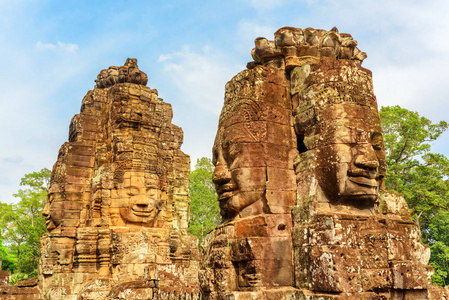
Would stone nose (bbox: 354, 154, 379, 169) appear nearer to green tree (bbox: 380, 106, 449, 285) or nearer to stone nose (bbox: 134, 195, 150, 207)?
stone nose (bbox: 134, 195, 150, 207)

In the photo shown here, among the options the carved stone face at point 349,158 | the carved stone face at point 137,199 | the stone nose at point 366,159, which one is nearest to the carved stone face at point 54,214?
the carved stone face at point 137,199

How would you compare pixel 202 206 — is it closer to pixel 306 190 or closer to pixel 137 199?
pixel 137 199

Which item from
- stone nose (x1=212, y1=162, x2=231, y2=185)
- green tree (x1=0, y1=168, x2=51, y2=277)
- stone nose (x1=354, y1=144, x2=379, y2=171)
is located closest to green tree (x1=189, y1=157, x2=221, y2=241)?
green tree (x1=0, y1=168, x2=51, y2=277)

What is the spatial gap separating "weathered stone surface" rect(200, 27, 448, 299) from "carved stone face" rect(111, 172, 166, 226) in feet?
19.5

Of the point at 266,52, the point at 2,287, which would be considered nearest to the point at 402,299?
the point at 266,52

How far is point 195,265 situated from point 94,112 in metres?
6.60

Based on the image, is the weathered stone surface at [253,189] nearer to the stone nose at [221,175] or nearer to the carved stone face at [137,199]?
the stone nose at [221,175]

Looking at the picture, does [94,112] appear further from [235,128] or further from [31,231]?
[31,231]

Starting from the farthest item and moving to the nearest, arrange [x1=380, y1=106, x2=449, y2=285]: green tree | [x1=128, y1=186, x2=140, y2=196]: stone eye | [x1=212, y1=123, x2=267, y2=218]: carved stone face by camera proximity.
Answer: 1. [x1=380, y1=106, x2=449, y2=285]: green tree
2. [x1=128, y1=186, x2=140, y2=196]: stone eye
3. [x1=212, y1=123, x2=267, y2=218]: carved stone face

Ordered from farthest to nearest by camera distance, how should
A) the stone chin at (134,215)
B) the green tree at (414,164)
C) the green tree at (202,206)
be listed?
1. the green tree at (202,206)
2. the green tree at (414,164)
3. the stone chin at (134,215)

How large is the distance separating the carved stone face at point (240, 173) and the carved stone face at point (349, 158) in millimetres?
834

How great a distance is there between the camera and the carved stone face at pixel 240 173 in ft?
19.3

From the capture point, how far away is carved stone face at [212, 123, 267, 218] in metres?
5.89

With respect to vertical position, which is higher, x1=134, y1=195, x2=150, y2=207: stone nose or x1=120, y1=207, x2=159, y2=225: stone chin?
x1=134, y1=195, x2=150, y2=207: stone nose
